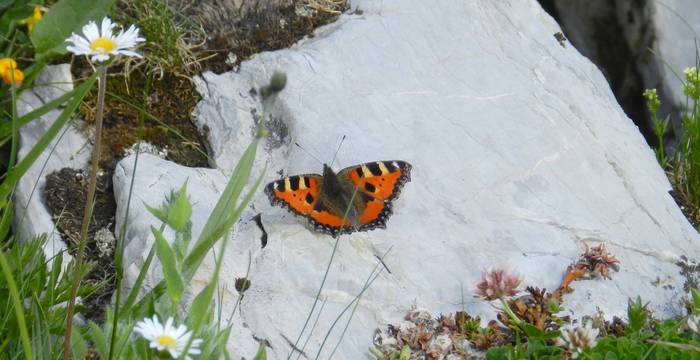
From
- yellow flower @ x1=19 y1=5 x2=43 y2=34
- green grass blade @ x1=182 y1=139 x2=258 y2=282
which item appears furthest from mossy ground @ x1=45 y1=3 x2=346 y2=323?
green grass blade @ x1=182 y1=139 x2=258 y2=282

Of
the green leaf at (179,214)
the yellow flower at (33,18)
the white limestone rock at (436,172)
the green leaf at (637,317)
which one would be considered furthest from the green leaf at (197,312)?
the yellow flower at (33,18)

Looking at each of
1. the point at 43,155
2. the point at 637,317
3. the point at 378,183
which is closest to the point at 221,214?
the point at 378,183

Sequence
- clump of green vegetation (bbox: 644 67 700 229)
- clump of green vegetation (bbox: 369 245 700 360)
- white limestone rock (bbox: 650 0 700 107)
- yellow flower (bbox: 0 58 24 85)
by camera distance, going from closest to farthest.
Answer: clump of green vegetation (bbox: 369 245 700 360)
yellow flower (bbox: 0 58 24 85)
clump of green vegetation (bbox: 644 67 700 229)
white limestone rock (bbox: 650 0 700 107)

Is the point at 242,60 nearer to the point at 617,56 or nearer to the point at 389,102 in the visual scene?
the point at 389,102

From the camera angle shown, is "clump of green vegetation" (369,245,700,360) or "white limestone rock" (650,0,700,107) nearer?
"clump of green vegetation" (369,245,700,360)

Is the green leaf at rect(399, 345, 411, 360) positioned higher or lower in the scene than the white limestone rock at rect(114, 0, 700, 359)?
lower

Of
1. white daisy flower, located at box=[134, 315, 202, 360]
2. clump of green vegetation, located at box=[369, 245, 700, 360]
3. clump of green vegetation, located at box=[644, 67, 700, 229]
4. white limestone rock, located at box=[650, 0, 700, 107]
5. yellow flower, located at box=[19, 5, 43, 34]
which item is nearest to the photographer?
white daisy flower, located at box=[134, 315, 202, 360]

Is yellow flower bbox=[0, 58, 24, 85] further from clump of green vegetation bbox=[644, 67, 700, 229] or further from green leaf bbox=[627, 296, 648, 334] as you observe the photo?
clump of green vegetation bbox=[644, 67, 700, 229]

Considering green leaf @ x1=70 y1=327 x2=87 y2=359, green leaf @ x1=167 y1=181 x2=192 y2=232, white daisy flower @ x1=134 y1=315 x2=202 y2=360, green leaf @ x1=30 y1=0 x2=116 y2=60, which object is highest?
green leaf @ x1=30 y1=0 x2=116 y2=60
